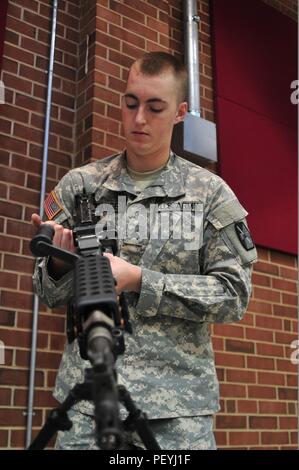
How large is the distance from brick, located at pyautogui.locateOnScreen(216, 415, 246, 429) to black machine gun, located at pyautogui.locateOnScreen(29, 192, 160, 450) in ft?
5.84

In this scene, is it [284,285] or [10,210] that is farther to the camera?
[284,285]

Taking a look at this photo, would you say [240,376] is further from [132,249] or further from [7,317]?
[132,249]

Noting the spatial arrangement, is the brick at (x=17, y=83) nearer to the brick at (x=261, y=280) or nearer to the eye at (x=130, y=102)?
the eye at (x=130, y=102)

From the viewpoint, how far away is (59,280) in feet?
3.77

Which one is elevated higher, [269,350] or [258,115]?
[258,115]

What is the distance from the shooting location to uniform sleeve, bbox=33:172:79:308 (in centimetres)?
115

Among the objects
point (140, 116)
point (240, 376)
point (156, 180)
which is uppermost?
point (140, 116)

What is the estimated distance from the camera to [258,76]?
312 cm

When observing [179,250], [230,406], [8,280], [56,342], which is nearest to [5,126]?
[8,280]

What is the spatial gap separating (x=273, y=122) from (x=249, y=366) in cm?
132

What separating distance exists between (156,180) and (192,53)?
1.64 meters

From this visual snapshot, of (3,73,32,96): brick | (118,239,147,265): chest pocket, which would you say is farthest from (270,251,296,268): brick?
(118,239,147,265): chest pocket
